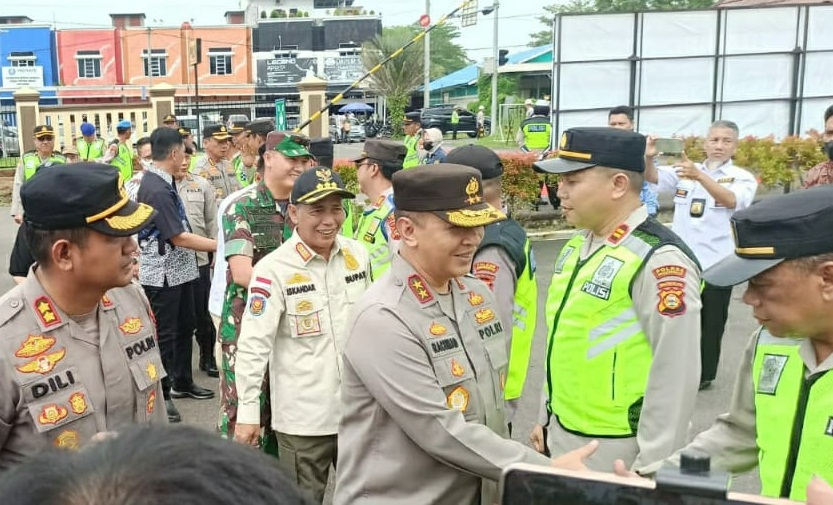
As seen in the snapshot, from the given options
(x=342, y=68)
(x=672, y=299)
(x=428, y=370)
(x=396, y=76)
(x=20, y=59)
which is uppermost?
(x=20, y=59)

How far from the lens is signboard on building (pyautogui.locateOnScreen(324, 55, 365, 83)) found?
5759 centimetres

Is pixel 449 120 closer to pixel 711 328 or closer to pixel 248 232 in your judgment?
pixel 711 328

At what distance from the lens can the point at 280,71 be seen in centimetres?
5581

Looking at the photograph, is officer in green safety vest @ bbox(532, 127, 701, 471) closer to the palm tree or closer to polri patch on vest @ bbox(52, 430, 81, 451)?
polri patch on vest @ bbox(52, 430, 81, 451)

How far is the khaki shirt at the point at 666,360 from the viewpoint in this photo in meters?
→ 2.61

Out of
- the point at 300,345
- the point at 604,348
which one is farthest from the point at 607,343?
the point at 300,345

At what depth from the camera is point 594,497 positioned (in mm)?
1000

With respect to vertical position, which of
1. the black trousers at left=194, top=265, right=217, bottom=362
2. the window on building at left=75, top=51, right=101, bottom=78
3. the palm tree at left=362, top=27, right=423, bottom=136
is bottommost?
the black trousers at left=194, top=265, right=217, bottom=362

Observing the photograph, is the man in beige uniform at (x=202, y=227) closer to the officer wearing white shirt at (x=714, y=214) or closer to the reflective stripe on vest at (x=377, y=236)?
the reflective stripe on vest at (x=377, y=236)

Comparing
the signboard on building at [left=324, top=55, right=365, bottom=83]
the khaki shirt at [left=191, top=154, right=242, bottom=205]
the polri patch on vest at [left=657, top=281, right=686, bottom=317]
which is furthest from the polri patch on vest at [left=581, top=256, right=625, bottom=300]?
the signboard on building at [left=324, top=55, right=365, bottom=83]

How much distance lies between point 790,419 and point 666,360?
680 millimetres

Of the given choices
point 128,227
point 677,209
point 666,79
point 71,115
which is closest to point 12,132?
point 71,115

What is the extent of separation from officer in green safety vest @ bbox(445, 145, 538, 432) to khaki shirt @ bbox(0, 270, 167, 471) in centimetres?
155

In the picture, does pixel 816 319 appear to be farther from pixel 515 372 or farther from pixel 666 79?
pixel 666 79
